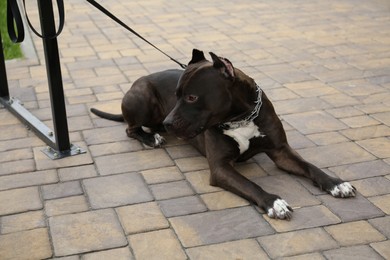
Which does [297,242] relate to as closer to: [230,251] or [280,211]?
[280,211]

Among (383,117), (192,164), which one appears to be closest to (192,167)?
(192,164)

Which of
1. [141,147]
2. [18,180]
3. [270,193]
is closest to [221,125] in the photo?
[270,193]

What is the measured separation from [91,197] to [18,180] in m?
0.64

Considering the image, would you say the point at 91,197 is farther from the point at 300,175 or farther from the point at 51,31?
the point at 300,175

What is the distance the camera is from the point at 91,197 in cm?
375

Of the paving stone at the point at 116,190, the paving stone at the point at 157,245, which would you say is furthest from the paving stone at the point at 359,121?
the paving stone at the point at 157,245

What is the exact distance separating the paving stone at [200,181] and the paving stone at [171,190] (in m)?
0.05

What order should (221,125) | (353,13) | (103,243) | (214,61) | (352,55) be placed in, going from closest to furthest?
1. (103,243)
2. (214,61)
3. (221,125)
4. (352,55)
5. (353,13)

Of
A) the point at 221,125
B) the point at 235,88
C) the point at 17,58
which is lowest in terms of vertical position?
the point at 17,58

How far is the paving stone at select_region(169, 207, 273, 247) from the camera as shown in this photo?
10.7 feet

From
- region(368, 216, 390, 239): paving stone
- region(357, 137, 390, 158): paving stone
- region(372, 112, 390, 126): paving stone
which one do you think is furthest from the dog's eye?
region(372, 112, 390, 126): paving stone

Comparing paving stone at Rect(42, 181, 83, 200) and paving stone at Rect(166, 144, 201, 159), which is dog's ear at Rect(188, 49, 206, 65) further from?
paving stone at Rect(42, 181, 83, 200)

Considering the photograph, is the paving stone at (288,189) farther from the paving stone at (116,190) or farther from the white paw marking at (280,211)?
the paving stone at (116,190)

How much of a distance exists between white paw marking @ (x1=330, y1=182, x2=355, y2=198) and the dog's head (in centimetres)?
88
